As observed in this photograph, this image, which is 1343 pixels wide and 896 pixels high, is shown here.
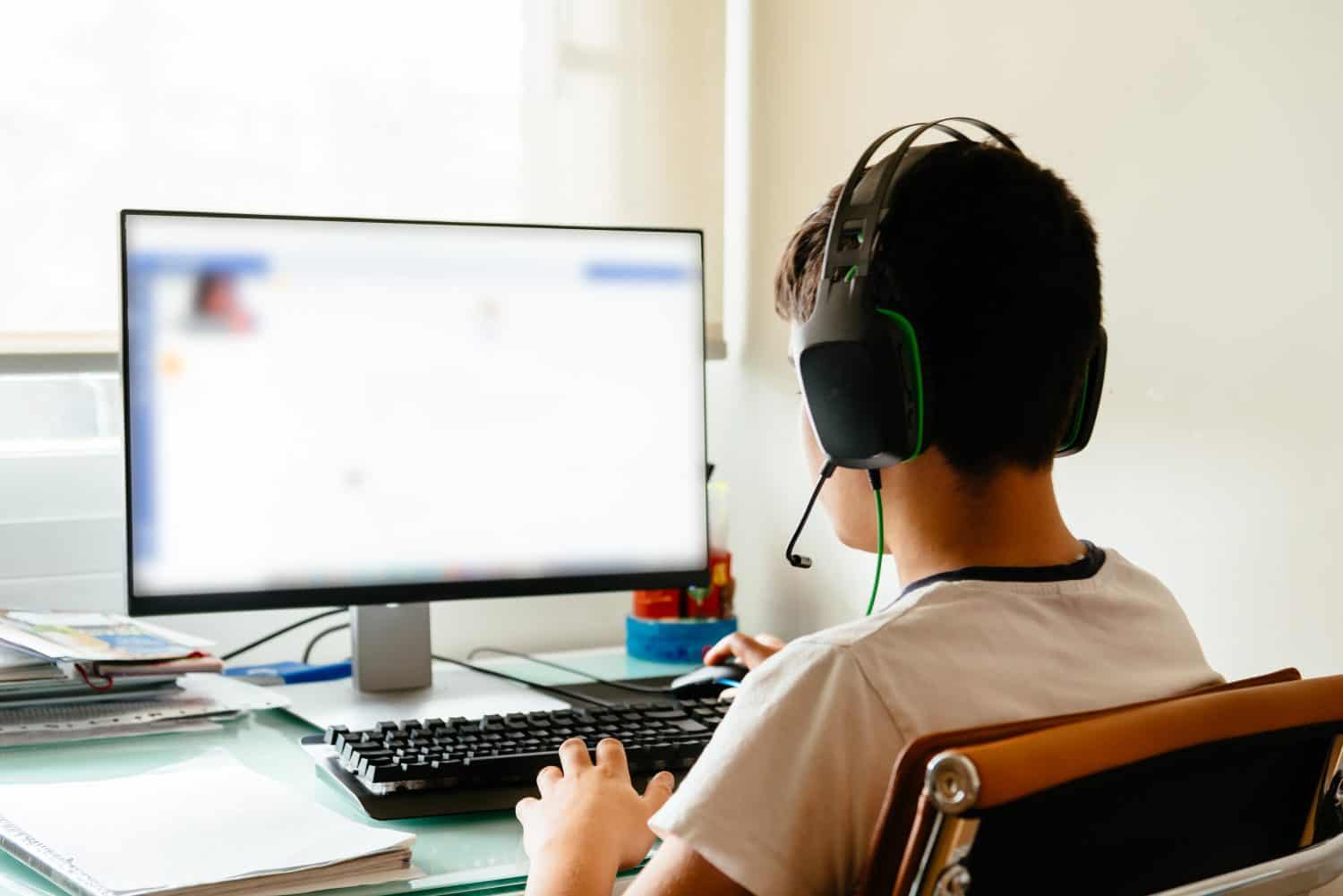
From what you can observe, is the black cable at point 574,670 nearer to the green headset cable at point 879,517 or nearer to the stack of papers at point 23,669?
the stack of papers at point 23,669

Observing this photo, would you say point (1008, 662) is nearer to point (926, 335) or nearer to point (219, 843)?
point (926, 335)

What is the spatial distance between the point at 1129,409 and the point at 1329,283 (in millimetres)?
238

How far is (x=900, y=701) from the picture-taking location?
2.44 ft

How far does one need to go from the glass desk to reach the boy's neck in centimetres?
35

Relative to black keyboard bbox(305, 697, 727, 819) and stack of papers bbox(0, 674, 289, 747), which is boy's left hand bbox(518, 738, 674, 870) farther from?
stack of papers bbox(0, 674, 289, 747)

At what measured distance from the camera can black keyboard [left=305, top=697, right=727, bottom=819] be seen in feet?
3.47

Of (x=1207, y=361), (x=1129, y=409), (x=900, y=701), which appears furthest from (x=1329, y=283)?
(x=900, y=701)

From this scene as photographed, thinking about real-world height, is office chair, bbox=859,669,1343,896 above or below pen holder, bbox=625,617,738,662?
above

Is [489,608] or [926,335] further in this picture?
[489,608]

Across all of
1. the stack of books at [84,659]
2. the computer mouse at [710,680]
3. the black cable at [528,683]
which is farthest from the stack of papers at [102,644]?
the computer mouse at [710,680]

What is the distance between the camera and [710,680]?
4.59ft

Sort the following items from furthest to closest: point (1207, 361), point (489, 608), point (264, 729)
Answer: point (489, 608)
point (264, 729)
point (1207, 361)

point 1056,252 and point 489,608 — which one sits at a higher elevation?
point 1056,252

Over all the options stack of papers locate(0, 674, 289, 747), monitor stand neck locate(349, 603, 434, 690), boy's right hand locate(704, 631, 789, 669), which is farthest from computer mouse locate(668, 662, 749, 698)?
stack of papers locate(0, 674, 289, 747)
